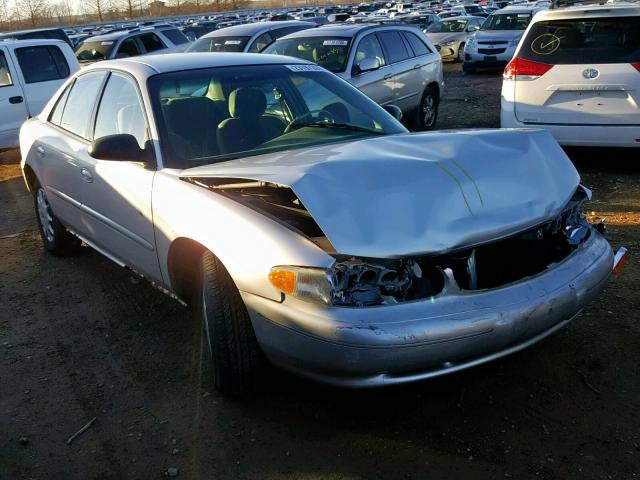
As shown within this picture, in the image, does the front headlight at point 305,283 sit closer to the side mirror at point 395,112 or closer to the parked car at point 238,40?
the side mirror at point 395,112

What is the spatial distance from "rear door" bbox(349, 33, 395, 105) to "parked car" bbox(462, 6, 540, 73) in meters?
8.83

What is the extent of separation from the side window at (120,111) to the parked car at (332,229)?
0.02m

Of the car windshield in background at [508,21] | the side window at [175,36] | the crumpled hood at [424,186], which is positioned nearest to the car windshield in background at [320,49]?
the crumpled hood at [424,186]

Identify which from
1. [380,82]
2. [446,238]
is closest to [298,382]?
[446,238]

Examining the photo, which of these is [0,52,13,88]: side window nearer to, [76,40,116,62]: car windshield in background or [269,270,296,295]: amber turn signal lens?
[76,40,116,62]: car windshield in background

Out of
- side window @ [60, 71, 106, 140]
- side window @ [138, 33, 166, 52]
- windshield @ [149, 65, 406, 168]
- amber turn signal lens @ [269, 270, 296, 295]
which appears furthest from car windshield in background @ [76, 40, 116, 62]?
amber turn signal lens @ [269, 270, 296, 295]

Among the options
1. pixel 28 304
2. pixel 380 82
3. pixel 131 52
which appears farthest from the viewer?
pixel 131 52

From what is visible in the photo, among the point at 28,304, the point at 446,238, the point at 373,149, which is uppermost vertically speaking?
the point at 373,149

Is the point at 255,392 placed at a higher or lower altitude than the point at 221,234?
lower

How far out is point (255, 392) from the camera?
3178 millimetres

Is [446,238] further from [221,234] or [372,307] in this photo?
[221,234]

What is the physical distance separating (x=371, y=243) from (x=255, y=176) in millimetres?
689

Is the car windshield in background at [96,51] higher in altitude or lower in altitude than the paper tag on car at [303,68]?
lower

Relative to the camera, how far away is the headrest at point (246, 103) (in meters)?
3.99
